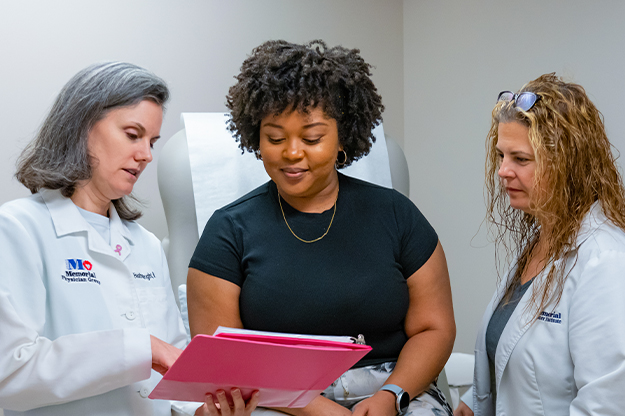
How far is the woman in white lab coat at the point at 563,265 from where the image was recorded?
1117 mm

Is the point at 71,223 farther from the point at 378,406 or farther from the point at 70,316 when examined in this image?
the point at 378,406

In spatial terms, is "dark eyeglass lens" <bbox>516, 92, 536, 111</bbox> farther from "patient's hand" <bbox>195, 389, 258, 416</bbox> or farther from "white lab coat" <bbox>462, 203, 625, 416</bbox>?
"patient's hand" <bbox>195, 389, 258, 416</bbox>

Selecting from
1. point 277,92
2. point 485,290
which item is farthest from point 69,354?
point 485,290

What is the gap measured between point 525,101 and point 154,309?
2.96 feet

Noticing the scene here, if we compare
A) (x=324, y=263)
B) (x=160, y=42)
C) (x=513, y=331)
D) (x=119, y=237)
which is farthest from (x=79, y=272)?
(x=160, y=42)

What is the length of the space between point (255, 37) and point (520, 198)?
1.39 metres

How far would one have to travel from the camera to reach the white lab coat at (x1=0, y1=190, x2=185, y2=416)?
1.01 metres

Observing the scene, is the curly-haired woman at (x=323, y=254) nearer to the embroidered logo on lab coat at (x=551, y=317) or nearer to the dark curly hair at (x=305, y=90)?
the dark curly hair at (x=305, y=90)

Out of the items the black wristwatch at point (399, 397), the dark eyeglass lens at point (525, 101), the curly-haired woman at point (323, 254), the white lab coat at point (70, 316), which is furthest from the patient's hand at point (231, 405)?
the dark eyeglass lens at point (525, 101)

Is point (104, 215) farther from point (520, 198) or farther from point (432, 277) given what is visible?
point (520, 198)

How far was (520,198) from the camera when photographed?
1341 mm

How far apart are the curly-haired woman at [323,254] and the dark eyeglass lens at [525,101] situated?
0.36 metres

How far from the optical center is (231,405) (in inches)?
44.0

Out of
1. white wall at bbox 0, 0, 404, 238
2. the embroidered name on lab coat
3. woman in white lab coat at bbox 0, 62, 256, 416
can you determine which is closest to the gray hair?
woman in white lab coat at bbox 0, 62, 256, 416
